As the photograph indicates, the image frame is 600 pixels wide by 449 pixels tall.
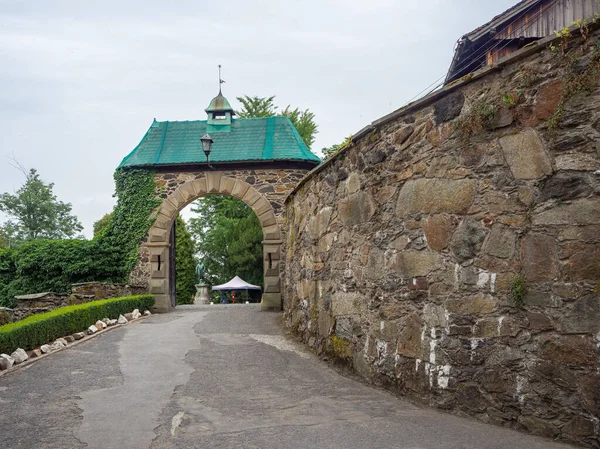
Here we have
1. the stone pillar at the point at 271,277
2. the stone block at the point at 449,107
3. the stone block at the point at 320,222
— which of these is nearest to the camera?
the stone block at the point at 449,107

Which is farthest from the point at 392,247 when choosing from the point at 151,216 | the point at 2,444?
the point at 151,216

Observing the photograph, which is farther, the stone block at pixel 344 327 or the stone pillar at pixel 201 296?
the stone pillar at pixel 201 296

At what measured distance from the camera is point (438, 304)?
4.80 meters

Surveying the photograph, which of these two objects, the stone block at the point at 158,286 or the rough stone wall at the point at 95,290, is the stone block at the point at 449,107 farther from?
the stone block at the point at 158,286

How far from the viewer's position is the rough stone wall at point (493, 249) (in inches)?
151

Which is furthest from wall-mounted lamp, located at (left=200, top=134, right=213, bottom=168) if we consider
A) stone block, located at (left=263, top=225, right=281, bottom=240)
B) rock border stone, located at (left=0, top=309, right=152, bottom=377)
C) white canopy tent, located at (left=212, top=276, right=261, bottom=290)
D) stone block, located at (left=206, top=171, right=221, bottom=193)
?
white canopy tent, located at (left=212, top=276, right=261, bottom=290)

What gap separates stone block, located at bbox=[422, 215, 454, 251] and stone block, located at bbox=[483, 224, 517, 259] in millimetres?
383

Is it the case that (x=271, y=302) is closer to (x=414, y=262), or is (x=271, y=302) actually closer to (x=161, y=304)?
(x=161, y=304)

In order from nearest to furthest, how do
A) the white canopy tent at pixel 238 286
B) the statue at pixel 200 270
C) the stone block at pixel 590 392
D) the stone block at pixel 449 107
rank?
1. the stone block at pixel 590 392
2. the stone block at pixel 449 107
3. the white canopy tent at pixel 238 286
4. the statue at pixel 200 270

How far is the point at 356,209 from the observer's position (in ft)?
20.6

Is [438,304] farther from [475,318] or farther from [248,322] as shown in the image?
[248,322]

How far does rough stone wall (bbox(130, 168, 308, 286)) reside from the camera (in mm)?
16031

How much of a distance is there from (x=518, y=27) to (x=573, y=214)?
6.78 m

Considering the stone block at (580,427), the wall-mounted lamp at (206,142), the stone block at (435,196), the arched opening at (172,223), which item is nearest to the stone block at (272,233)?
the arched opening at (172,223)
